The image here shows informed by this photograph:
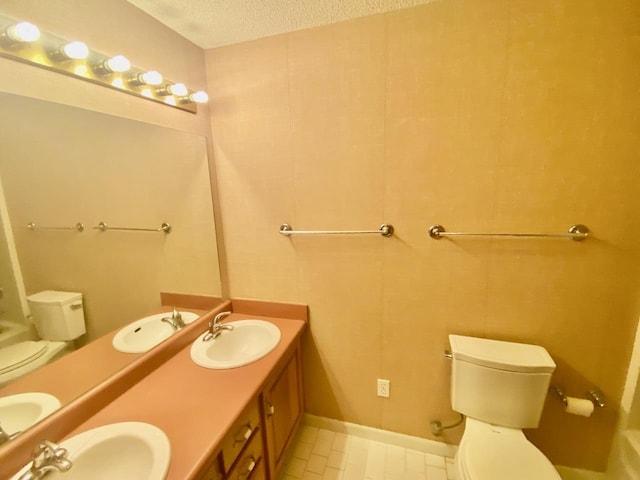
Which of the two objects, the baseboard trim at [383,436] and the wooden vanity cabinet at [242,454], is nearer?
the wooden vanity cabinet at [242,454]

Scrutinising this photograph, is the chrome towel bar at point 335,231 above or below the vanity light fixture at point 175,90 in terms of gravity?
below

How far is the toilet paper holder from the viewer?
1256 millimetres

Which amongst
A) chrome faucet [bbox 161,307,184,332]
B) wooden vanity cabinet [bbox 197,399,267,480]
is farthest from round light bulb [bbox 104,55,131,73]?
wooden vanity cabinet [bbox 197,399,267,480]

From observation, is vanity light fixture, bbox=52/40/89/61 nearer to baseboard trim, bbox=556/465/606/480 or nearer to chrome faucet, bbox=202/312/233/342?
chrome faucet, bbox=202/312/233/342

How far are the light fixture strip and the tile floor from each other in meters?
2.02

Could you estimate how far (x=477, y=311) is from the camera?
1.36m

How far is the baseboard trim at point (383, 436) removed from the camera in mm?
1548

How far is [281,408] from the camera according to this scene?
140 cm

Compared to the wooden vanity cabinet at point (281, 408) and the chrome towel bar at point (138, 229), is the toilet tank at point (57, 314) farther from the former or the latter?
the wooden vanity cabinet at point (281, 408)

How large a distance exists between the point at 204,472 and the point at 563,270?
1.60 meters

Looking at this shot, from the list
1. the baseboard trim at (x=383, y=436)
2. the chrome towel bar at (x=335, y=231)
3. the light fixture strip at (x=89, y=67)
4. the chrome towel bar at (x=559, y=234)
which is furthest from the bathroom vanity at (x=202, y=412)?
the light fixture strip at (x=89, y=67)

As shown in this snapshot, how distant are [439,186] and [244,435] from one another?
1.35 meters

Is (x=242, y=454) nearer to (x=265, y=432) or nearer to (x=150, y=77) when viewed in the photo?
(x=265, y=432)

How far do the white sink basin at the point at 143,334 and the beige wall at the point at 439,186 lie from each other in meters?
0.52
